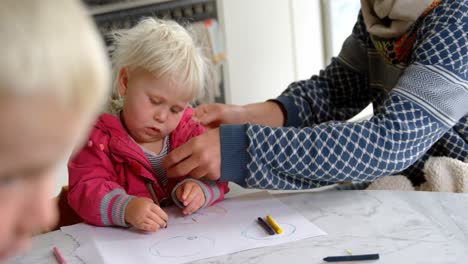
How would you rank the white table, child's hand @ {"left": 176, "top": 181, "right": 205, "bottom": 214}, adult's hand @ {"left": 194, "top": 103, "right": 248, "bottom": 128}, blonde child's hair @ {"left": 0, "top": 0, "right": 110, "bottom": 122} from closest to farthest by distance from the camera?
blonde child's hair @ {"left": 0, "top": 0, "right": 110, "bottom": 122}
the white table
child's hand @ {"left": 176, "top": 181, "right": 205, "bottom": 214}
adult's hand @ {"left": 194, "top": 103, "right": 248, "bottom": 128}

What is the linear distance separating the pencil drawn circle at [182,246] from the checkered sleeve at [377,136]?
0.16 metres

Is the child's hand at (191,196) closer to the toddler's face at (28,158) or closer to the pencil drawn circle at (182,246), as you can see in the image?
the pencil drawn circle at (182,246)

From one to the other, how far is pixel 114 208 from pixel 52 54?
2.35 feet

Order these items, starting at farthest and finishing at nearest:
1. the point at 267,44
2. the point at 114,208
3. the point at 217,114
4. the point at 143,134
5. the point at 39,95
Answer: the point at 267,44 < the point at 217,114 < the point at 143,134 < the point at 114,208 < the point at 39,95

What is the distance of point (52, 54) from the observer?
1.25 ft

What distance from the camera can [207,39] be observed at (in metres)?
3.05

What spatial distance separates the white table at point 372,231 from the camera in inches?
35.0

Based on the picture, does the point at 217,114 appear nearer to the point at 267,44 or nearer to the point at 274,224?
the point at 274,224

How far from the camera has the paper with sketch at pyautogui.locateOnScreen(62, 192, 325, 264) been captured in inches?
37.4

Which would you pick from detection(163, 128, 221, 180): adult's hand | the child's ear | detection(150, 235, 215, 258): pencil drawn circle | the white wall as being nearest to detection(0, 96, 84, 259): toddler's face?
detection(150, 235, 215, 258): pencil drawn circle

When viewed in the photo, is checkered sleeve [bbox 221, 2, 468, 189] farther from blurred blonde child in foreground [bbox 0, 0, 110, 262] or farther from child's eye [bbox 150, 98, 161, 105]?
blurred blonde child in foreground [bbox 0, 0, 110, 262]

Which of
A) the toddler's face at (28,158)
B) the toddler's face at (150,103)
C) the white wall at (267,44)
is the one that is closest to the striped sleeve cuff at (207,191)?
the toddler's face at (150,103)

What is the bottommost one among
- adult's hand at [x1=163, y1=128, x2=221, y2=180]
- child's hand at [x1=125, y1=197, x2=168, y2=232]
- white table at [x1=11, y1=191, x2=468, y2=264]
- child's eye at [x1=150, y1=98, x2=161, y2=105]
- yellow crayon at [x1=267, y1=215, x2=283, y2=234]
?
white table at [x1=11, y1=191, x2=468, y2=264]

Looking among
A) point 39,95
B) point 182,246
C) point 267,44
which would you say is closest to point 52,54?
point 39,95
